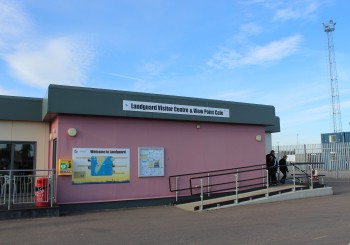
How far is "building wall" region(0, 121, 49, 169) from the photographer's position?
1511 cm

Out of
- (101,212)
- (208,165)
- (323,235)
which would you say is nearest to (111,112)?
(101,212)

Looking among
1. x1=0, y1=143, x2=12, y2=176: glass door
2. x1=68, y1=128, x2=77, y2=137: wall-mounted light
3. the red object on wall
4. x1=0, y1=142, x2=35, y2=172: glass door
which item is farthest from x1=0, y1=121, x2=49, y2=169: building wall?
the red object on wall

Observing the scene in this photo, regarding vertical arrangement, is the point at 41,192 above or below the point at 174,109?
below

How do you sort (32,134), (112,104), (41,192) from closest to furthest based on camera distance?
(41,192) → (112,104) → (32,134)

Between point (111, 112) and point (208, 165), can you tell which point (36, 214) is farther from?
point (208, 165)

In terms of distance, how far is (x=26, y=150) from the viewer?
15523 mm

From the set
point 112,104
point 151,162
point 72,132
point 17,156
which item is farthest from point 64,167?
point 151,162

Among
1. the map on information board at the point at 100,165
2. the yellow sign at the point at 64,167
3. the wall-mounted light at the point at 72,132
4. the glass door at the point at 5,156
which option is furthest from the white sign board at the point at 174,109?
the glass door at the point at 5,156

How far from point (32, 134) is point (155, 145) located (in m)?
5.05

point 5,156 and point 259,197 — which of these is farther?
point 5,156

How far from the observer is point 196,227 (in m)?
10.1

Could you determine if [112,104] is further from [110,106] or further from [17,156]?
[17,156]

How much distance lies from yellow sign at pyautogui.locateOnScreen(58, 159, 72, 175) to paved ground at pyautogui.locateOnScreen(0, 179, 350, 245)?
1.62 m

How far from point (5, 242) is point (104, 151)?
19.4 ft
